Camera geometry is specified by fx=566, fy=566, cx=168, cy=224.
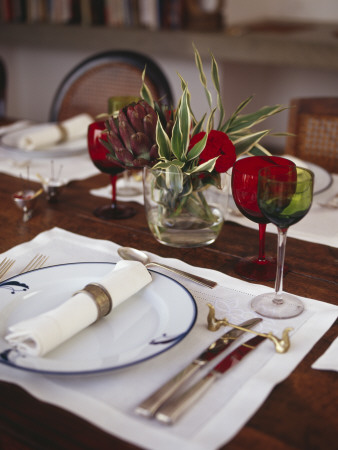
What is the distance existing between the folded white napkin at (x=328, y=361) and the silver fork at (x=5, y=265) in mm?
447

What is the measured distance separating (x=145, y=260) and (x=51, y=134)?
2.21ft

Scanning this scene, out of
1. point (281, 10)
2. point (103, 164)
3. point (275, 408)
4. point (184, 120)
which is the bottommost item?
Result: point (275, 408)

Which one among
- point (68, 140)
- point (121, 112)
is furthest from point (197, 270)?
point (68, 140)

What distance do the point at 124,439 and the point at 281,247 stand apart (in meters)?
0.31

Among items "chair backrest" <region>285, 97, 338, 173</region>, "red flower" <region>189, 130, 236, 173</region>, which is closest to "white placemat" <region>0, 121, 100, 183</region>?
"red flower" <region>189, 130, 236, 173</region>

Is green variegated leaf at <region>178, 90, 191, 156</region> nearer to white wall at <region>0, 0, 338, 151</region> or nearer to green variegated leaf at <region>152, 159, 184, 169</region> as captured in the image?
green variegated leaf at <region>152, 159, 184, 169</region>

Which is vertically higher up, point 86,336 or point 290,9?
point 290,9

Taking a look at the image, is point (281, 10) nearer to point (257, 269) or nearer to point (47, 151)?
point (47, 151)

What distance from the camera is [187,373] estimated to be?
570 millimetres

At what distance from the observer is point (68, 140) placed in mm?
1455

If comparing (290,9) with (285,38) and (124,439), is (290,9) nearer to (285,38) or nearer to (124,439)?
(285,38)

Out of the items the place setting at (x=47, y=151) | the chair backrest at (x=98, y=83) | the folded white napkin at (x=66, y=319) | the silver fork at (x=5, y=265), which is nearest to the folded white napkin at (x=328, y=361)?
the folded white napkin at (x=66, y=319)

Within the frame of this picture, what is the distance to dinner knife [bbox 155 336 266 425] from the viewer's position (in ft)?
1.68

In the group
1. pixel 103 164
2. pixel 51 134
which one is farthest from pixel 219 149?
pixel 51 134
